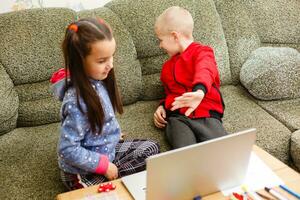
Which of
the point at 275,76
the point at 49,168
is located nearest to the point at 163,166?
the point at 49,168

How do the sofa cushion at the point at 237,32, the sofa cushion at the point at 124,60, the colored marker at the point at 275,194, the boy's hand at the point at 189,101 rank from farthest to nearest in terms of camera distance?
the sofa cushion at the point at 237,32 → the sofa cushion at the point at 124,60 → the boy's hand at the point at 189,101 → the colored marker at the point at 275,194

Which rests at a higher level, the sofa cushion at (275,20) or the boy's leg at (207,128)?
the sofa cushion at (275,20)

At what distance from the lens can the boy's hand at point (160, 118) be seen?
1.84 meters

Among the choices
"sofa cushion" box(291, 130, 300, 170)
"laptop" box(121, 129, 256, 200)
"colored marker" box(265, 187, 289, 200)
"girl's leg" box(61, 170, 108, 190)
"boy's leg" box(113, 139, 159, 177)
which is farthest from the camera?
"sofa cushion" box(291, 130, 300, 170)

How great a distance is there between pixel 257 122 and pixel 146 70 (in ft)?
2.18

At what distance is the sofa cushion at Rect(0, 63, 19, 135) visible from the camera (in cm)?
178

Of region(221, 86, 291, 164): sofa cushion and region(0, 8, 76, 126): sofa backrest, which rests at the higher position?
region(0, 8, 76, 126): sofa backrest

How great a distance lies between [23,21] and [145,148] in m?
0.93

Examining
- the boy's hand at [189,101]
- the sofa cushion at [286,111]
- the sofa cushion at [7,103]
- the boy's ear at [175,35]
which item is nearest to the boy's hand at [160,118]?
the boy's hand at [189,101]

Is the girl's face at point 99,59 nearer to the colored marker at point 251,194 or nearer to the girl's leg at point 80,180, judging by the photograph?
the girl's leg at point 80,180

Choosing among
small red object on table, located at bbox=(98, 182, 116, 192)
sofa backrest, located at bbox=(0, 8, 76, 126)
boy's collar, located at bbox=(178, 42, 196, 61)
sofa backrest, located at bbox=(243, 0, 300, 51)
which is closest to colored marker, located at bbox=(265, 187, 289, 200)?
small red object on table, located at bbox=(98, 182, 116, 192)

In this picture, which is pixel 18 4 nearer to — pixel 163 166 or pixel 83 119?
pixel 83 119

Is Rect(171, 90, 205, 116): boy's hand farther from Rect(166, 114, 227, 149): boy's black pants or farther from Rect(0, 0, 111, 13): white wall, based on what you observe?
Rect(0, 0, 111, 13): white wall

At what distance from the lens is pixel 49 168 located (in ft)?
5.25
